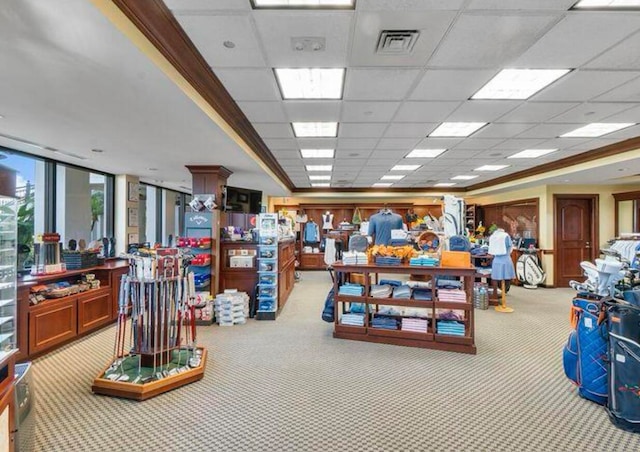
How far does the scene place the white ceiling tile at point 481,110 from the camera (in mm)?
3619

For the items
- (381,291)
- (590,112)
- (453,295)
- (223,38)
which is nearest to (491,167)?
(590,112)

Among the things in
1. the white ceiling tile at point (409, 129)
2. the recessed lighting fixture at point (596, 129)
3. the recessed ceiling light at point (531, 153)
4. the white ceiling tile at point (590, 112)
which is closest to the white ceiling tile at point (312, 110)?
the white ceiling tile at point (409, 129)

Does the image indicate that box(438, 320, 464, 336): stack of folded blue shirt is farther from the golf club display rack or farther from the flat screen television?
the flat screen television

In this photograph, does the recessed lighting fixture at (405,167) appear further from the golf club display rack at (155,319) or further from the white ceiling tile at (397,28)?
the golf club display rack at (155,319)

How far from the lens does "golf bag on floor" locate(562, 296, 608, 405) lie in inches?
107

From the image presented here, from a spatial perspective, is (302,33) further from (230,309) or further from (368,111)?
(230,309)

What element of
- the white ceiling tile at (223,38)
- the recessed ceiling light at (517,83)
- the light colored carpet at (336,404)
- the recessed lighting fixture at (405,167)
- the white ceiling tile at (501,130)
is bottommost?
the light colored carpet at (336,404)

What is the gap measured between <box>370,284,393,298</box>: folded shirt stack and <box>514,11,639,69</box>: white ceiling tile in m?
2.81

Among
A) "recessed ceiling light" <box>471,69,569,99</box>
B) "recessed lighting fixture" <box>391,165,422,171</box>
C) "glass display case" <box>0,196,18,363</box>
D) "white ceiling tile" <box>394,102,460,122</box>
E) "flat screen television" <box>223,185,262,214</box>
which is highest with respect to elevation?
"recessed ceiling light" <box>471,69,569,99</box>

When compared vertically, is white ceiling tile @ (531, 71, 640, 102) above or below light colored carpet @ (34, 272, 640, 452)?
above

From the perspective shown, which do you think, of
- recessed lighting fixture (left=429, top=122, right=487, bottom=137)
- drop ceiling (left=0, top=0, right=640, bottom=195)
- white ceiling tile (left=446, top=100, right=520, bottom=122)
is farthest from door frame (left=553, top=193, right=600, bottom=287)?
white ceiling tile (left=446, top=100, right=520, bottom=122)

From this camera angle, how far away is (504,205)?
33.1 ft

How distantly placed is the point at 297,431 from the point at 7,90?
347 centimetres

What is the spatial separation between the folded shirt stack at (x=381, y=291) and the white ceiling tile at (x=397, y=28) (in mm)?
2692
